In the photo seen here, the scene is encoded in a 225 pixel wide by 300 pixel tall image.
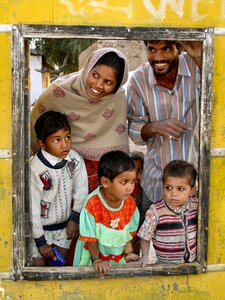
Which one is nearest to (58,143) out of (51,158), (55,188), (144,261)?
(51,158)

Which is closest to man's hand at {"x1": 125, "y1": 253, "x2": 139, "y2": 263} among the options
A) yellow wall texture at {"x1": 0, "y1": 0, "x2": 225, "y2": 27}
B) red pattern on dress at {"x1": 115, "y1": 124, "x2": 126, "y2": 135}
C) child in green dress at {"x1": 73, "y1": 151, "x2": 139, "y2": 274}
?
child in green dress at {"x1": 73, "y1": 151, "x2": 139, "y2": 274}

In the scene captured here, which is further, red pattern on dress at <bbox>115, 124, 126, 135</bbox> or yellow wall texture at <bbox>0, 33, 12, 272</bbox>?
red pattern on dress at <bbox>115, 124, 126, 135</bbox>

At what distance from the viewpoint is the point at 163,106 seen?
3.72 metres

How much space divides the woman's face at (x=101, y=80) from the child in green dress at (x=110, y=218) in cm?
41

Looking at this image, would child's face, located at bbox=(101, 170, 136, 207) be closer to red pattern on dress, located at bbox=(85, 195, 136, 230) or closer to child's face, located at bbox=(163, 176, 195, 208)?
red pattern on dress, located at bbox=(85, 195, 136, 230)

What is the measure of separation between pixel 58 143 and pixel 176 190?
778 mm

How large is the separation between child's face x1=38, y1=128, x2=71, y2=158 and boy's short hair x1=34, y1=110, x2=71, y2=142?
2cm

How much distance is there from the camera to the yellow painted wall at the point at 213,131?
114 inches

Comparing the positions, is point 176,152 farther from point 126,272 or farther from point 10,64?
point 10,64

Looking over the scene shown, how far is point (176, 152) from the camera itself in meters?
3.79

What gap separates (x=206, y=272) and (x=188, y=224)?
30 centimetres

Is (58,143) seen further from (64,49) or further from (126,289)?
(64,49)

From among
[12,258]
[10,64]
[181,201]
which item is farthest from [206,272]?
[10,64]

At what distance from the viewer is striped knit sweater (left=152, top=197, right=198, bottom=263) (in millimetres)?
3312
